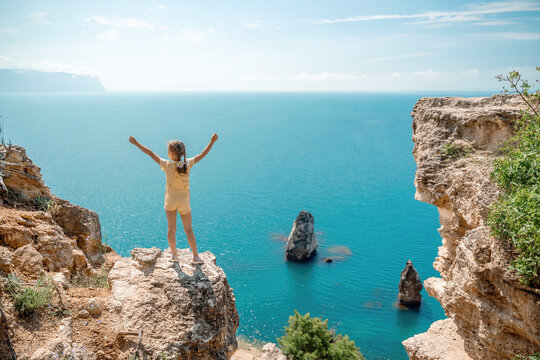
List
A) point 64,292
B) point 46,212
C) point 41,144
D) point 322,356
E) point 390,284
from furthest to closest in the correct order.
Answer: point 41,144 → point 390,284 → point 322,356 → point 46,212 → point 64,292

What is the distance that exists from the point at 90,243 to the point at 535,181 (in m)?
10.9

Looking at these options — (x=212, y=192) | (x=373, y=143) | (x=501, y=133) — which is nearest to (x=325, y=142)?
(x=373, y=143)

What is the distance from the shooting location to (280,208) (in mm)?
62781

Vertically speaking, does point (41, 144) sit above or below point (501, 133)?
below

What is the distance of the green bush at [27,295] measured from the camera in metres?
5.89

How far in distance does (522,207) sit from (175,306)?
6705 millimetres

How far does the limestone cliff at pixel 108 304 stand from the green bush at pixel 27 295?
0.08m

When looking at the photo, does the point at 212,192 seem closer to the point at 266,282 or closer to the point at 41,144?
the point at 266,282

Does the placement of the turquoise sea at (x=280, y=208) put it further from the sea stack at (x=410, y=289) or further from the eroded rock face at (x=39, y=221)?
the eroded rock face at (x=39, y=221)

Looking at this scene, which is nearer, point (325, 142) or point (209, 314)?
point (209, 314)

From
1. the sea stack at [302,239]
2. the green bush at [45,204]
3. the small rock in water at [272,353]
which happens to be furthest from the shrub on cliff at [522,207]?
the sea stack at [302,239]

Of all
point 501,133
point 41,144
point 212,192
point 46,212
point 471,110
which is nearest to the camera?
point 46,212

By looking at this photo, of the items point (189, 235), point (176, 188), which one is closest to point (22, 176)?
point (176, 188)

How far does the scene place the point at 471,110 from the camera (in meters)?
12.5
